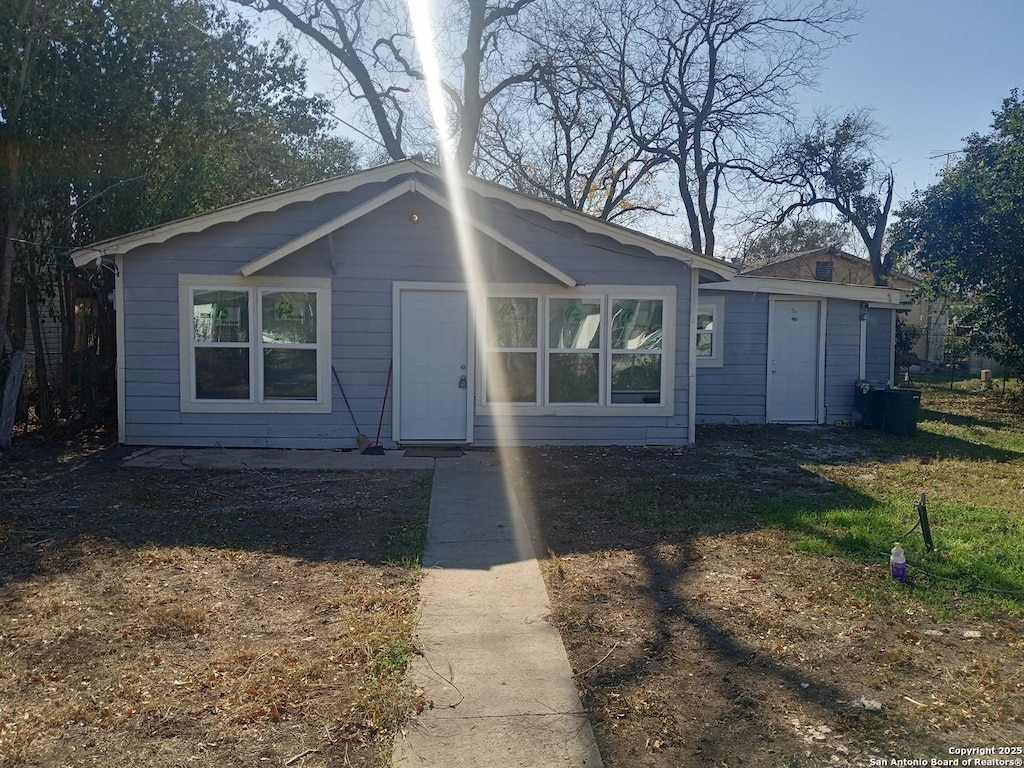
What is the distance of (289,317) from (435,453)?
2.58 meters

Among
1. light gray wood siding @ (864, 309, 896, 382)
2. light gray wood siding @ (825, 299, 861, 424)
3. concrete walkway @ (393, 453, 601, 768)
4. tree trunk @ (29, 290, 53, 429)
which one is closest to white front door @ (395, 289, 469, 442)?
concrete walkway @ (393, 453, 601, 768)

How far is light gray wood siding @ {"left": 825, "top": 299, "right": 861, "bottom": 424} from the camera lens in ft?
45.0

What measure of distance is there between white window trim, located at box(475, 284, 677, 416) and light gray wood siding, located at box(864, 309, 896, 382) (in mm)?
5779

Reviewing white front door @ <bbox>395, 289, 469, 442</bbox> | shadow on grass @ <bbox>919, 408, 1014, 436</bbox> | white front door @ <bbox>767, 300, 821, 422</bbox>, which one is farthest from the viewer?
shadow on grass @ <bbox>919, 408, 1014, 436</bbox>

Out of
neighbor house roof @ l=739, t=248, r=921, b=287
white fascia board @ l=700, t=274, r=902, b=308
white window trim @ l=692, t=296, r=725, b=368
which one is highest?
neighbor house roof @ l=739, t=248, r=921, b=287

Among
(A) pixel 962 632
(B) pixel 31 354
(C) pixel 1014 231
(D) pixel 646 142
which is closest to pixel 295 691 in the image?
(A) pixel 962 632

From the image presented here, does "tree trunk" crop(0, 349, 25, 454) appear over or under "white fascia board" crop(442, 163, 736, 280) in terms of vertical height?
under

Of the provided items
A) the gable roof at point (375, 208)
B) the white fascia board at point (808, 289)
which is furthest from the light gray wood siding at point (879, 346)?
the gable roof at point (375, 208)

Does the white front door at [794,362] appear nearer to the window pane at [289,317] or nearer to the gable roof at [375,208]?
the gable roof at [375,208]

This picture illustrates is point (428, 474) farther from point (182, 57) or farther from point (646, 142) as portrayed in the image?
point (646, 142)

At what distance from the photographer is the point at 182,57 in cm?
1301

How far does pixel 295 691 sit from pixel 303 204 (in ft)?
25.0

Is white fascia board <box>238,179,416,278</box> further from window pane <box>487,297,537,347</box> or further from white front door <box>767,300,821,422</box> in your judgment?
white front door <box>767,300,821,422</box>

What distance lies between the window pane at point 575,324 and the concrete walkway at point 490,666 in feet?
14.2
